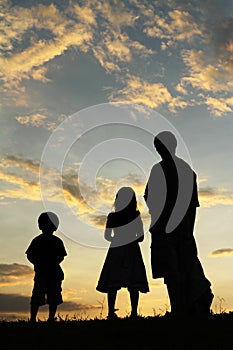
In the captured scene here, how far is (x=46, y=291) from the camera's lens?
1091cm

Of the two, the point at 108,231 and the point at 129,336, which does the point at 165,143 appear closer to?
the point at 108,231

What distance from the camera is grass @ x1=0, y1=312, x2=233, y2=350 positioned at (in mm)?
6340

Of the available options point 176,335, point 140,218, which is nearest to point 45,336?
point 176,335

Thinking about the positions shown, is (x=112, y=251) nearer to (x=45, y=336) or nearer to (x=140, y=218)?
(x=140, y=218)

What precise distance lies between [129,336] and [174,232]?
2847mm

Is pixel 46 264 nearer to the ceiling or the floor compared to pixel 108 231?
nearer to the floor

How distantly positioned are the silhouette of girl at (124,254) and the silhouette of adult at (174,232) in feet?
5.90

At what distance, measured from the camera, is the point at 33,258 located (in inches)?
428

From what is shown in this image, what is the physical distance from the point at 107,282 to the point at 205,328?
4.20 m

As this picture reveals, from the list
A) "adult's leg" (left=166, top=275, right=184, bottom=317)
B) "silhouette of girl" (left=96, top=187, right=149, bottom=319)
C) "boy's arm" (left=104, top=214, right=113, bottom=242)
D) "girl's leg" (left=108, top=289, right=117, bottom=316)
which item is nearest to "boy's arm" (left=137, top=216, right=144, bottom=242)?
"silhouette of girl" (left=96, top=187, right=149, bottom=319)

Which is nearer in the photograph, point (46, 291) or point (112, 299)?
point (46, 291)

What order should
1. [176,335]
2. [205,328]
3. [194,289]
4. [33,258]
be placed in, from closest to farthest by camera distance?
[176,335], [205,328], [194,289], [33,258]

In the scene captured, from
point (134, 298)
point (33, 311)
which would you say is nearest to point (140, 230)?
point (134, 298)

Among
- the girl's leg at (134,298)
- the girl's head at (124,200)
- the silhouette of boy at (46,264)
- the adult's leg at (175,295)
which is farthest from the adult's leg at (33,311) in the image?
the adult's leg at (175,295)
